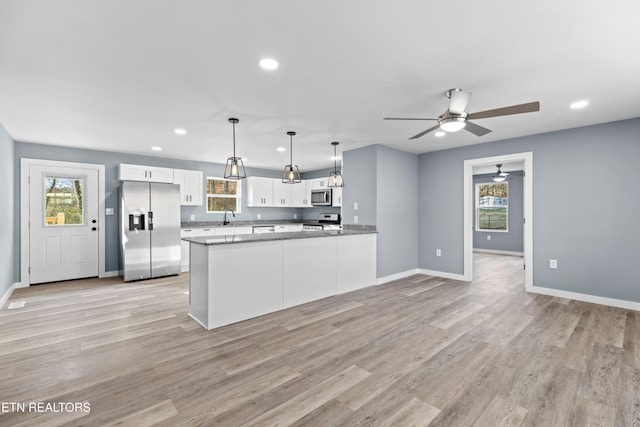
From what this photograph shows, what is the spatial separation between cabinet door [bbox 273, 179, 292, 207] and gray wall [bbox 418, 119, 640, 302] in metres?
4.76

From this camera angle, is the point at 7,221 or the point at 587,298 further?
the point at 7,221

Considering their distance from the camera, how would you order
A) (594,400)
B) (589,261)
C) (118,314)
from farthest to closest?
(589,261)
(118,314)
(594,400)

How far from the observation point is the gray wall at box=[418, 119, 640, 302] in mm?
3826

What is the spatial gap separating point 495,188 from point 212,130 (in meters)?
7.98

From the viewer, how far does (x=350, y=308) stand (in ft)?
12.5

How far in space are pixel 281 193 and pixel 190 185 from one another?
2.31 m

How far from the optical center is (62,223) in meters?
5.30

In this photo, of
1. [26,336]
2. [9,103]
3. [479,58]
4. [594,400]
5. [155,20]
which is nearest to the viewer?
[155,20]

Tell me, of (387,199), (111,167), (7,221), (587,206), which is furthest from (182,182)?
(587,206)

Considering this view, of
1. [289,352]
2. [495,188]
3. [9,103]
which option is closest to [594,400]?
[289,352]

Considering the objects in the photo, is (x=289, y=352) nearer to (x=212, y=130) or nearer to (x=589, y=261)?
(x=212, y=130)

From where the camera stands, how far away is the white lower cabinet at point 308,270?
12.6 ft

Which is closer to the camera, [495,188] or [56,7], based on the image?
[56,7]

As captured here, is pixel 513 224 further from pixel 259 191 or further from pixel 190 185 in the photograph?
pixel 190 185
